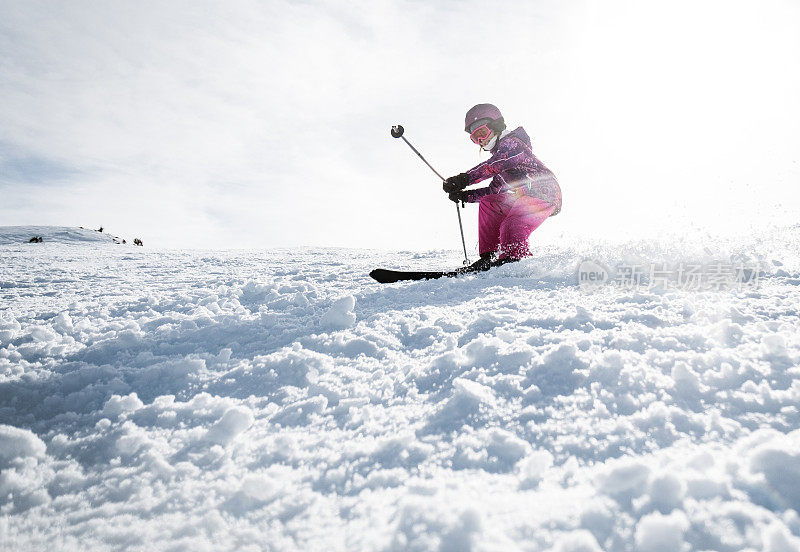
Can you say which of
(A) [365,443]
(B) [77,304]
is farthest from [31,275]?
(A) [365,443]

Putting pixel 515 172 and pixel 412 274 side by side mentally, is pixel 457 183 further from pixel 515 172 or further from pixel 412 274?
pixel 412 274

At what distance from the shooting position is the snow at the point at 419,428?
39.1 inches

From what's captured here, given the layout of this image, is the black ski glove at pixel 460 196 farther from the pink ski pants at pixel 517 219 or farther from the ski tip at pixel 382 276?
the ski tip at pixel 382 276

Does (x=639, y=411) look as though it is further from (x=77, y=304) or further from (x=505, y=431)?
(x=77, y=304)

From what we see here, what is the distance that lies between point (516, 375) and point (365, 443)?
704mm

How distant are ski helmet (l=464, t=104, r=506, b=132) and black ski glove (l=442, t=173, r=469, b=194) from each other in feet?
3.05

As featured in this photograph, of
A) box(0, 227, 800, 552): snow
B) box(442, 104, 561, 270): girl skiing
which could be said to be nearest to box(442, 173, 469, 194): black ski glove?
box(442, 104, 561, 270): girl skiing

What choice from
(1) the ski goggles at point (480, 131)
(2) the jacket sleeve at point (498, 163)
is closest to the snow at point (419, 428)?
(2) the jacket sleeve at point (498, 163)

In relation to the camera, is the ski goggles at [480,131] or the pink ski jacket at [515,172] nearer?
the pink ski jacket at [515,172]

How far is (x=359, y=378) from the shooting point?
75.0 inches

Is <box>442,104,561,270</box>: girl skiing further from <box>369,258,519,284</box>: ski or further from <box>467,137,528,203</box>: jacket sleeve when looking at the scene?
<box>369,258,519,284</box>: ski

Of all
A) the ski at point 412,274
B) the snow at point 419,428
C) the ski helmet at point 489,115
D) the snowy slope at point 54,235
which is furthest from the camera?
the snowy slope at point 54,235

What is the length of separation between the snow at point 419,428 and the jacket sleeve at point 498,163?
8.70ft

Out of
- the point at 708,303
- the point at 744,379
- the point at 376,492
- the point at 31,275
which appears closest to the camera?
the point at 376,492
